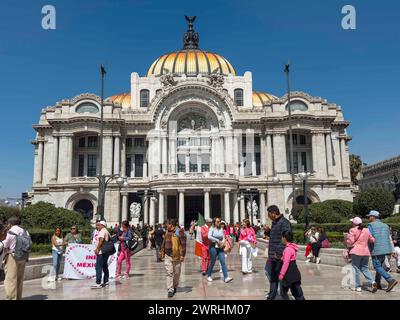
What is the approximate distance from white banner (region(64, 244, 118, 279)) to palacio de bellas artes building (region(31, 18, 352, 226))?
35775mm

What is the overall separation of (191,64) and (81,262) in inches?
2309

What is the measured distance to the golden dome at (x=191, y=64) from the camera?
69.6 m

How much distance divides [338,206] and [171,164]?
82.0 feet

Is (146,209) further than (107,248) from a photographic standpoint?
Yes

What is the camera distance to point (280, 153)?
56000mm

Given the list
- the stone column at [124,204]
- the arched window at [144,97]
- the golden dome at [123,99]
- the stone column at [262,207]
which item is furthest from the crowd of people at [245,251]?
the golden dome at [123,99]

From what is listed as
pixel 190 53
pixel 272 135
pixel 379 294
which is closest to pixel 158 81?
pixel 190 53

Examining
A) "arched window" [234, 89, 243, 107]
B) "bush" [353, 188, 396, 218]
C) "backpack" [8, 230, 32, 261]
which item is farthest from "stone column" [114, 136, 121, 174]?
"backpack" [8, 230, 32, 261]

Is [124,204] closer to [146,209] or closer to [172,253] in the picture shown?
[146,209]

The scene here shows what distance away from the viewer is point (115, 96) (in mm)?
73625

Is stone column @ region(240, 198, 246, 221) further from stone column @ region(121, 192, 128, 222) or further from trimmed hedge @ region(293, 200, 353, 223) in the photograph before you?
stone column @ region(121, 192, 128, 222)

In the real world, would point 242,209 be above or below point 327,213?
above

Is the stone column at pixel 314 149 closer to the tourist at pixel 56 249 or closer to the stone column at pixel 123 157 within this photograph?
the stone column at pixel 123 157

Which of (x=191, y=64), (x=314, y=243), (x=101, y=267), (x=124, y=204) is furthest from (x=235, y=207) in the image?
(x=101, y=267)
